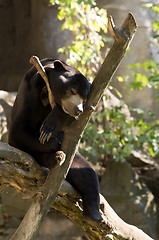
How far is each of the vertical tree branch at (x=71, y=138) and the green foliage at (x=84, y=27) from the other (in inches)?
75.1

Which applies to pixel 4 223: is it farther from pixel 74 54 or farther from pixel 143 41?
pixel 143 41

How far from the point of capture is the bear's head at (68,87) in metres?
2.01

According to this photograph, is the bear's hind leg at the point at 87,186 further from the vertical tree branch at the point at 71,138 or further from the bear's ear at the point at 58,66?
the bear's ear at the point at 58,66

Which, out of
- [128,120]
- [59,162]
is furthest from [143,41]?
[59,162]

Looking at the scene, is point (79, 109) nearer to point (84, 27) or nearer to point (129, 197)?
point (84, 27)

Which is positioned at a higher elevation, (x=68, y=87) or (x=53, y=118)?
(x=68, y=87)

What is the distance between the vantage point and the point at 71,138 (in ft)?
6.61

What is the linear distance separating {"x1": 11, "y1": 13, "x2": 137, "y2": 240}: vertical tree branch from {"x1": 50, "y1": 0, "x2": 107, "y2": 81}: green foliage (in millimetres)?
1909

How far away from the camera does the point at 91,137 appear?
440 centimetres

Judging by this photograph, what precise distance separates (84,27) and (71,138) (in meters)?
2.82

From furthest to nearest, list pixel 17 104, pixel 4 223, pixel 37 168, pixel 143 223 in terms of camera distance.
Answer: pixel 4 223 → pixel 143 223 → pixel 17 104 → pixel 37 168

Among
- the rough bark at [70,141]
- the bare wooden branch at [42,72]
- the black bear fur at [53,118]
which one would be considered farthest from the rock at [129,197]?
the bare wooden branch at [42,72]

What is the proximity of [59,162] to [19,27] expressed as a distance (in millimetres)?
6224

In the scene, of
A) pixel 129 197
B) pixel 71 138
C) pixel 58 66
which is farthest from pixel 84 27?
pixel 71 138
